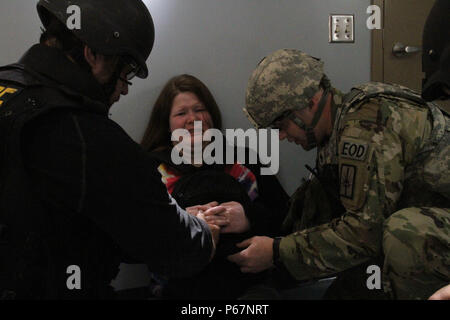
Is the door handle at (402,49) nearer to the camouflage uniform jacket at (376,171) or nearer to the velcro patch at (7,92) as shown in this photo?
the camouflage uniform jacket at (376,171)

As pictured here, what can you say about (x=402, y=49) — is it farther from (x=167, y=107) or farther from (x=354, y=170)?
(x=167, y=107)

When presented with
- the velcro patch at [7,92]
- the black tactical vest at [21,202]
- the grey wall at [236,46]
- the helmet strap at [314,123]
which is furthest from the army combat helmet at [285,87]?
the velcro patch at [7,92]

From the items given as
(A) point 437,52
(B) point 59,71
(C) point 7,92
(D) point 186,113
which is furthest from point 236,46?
(C) point 7,92

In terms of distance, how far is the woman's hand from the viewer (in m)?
1.37

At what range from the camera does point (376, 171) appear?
1.17m

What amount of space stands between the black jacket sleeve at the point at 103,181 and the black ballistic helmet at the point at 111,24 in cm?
24

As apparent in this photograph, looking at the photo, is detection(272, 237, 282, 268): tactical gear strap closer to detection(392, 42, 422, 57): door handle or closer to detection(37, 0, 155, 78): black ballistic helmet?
detection(37, 0, 155, 78): black ballistic helmet

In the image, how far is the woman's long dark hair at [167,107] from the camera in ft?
5.89

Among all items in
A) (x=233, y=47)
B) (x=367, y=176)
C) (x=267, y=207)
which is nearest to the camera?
(x=367, y=176)

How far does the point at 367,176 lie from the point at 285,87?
0.39 meters

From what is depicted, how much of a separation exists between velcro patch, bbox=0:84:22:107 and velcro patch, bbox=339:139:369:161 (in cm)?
89

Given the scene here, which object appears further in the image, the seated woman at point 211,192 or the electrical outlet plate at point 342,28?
the electrical outlet plate at point 342,28
